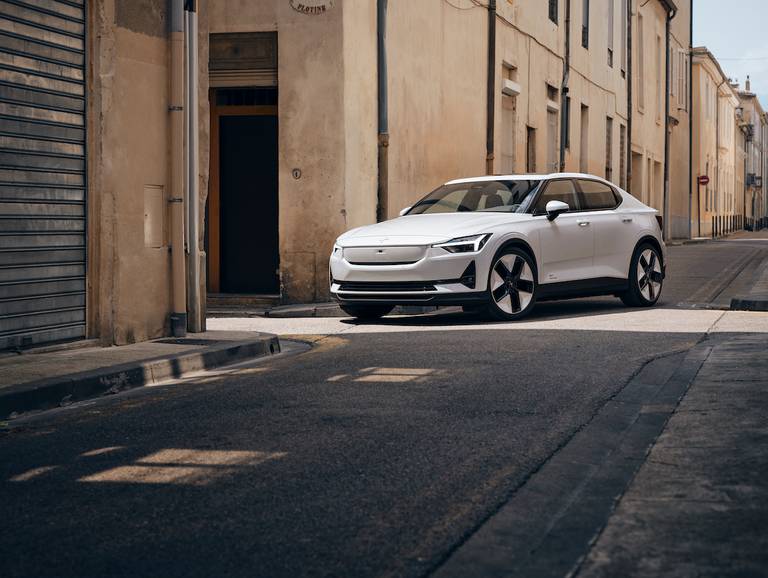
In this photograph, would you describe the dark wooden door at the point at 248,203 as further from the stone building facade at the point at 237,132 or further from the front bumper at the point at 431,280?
the front bumper at the point at 431,280

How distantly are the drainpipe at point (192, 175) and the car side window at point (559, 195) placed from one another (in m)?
3.72

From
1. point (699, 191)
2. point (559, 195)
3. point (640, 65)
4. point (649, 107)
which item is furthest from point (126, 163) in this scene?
point (699, 191)

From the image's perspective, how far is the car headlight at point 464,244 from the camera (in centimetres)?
1151

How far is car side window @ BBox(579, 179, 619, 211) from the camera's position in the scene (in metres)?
13.4

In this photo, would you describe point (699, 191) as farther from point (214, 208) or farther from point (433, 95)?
point (214, 208)

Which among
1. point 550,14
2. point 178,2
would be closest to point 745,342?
point 178,2

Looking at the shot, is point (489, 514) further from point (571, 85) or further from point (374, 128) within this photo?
point (571, 85)

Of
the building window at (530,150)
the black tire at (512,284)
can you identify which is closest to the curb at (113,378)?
the black tire at (512,284)

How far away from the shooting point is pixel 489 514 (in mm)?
4262

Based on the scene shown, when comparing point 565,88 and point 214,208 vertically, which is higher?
point 565,88

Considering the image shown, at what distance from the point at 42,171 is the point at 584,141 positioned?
2253 centimetres

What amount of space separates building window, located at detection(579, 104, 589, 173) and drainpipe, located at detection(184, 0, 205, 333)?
66.7ft

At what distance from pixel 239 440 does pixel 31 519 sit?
4.98ft

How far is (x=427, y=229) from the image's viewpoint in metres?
11.8
